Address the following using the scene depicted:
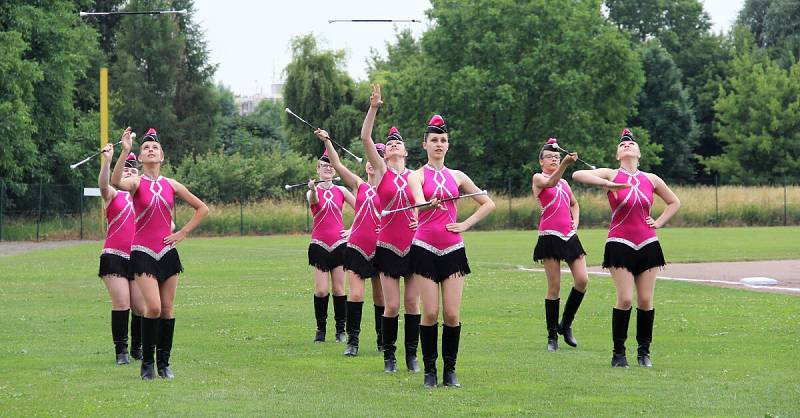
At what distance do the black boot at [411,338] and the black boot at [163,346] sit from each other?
2.26 m

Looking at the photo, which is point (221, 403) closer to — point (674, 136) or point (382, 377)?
point (382, 377)

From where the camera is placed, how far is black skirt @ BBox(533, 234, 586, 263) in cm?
1441

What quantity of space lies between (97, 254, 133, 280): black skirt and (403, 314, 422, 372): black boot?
3.28 metres

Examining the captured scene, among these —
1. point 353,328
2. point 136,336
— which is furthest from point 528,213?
point 136,336

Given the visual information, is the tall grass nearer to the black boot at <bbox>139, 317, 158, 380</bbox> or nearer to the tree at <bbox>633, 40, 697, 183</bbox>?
the tree at <bbox>633, 40, 697, 183</bbox>

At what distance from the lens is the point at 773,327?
16109mm

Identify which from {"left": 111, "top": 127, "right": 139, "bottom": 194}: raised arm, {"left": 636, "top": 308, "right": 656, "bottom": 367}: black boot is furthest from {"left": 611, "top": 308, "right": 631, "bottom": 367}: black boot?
{"left": 111, "top": 127, "right": 139, "bottom": 194}: raised arm

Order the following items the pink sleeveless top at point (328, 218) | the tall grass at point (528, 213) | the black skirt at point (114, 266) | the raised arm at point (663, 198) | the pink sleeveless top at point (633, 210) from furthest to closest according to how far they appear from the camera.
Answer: the tall grass at point (528, 213)
the pink sleeveless top at point (328, 218)
the black skirt at point (114, 266)
the raised arm at point (663, 198)
the pink sleeveless top at point (633, 210)

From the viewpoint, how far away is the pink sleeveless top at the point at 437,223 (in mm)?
11156

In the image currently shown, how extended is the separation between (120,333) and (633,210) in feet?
18.3

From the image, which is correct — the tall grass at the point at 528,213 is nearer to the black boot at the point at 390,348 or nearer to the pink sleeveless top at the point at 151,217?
the black boot at the point at 390,348

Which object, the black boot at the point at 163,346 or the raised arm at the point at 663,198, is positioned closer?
the black boot at the point at 163,346

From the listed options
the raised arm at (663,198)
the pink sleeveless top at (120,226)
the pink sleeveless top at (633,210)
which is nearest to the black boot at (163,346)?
the pink sleeveless top at (120,226)

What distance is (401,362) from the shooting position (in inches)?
522
